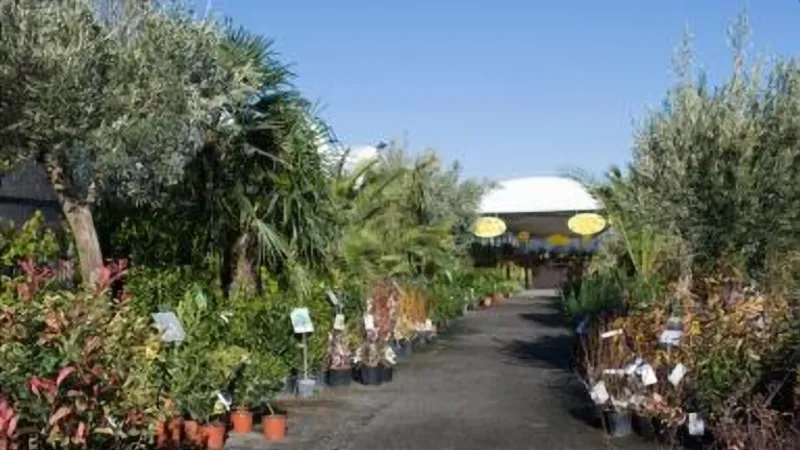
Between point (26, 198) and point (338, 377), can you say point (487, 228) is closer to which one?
point (338, 377)

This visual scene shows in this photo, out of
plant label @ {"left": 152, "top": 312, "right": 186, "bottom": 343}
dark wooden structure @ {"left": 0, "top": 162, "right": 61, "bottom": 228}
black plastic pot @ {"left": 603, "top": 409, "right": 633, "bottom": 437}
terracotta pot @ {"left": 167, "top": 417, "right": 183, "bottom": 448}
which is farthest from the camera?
dark wooden structure @ {"left": 0, "top": 162, "right": 61, "bottom": 228}

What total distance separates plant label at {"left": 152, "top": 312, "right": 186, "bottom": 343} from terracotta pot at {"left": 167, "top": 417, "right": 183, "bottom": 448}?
0.61 meters

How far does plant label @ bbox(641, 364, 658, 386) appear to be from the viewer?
29.9ft

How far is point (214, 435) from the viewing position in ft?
27.3

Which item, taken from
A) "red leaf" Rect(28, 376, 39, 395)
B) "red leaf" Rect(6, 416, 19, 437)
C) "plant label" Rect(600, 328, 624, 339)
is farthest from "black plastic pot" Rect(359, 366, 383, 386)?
"red leaf" Rect(6, 416, 19, 437)

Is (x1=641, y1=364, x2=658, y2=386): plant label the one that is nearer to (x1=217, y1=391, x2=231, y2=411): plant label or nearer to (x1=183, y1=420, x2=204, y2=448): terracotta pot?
(x1=217, y1=391, x2=231, y2=411): plant label

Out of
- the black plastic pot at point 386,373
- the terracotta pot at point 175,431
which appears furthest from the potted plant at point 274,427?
the black plastic pot at point 386,373

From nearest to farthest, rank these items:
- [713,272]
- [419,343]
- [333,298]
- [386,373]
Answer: [713,272] → [333,298] → [386,373] → [419,343]

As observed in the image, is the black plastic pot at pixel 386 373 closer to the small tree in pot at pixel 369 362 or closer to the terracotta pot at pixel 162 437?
the small tree in pot at pixel 369 362

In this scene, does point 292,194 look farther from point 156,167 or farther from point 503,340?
point 503,340

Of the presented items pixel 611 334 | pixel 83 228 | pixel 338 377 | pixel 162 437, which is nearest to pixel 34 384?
pixel 162 437

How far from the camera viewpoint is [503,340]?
1977 centimetres

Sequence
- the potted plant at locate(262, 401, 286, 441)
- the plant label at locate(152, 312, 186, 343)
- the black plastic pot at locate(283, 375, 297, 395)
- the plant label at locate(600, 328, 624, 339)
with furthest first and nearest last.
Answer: the black plastic pot at locate(283, 375, 297, 395) → the plant label at locate(600, 328, 624, 339) → the potted plant at locate(262, 401, 286, 441) → the plant label at locate(152, 312, 186, 343)

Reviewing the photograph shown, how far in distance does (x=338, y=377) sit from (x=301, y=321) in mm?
1692
